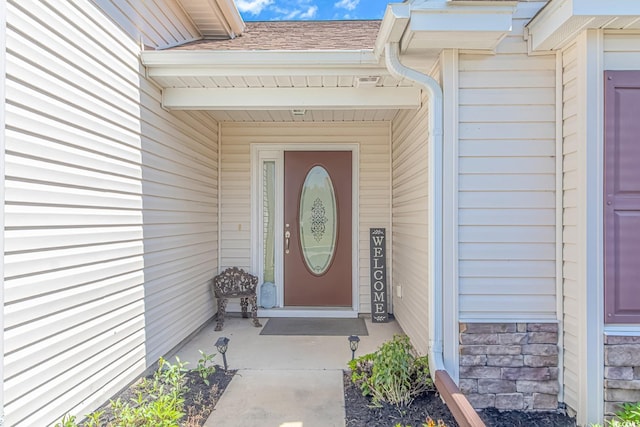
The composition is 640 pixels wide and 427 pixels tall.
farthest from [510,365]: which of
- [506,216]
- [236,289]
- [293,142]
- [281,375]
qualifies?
[293,142]

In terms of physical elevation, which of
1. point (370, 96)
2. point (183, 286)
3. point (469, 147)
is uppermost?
point (370, 96)

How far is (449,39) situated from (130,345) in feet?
9.33

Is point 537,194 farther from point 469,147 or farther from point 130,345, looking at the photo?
point 130,345

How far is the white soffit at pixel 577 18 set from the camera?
1.95m

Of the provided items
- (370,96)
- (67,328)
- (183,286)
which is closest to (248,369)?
(183,286)

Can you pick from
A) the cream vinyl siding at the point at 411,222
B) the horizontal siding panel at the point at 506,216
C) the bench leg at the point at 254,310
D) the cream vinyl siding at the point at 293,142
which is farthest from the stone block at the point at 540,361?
the bench leg at the point at 254,310

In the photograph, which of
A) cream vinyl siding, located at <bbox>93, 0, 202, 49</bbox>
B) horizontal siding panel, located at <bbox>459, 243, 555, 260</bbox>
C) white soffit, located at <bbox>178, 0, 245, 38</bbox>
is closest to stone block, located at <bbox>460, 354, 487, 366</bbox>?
horizontal siding panel, located at <bbox>459, 243, 555, 260</bbox>

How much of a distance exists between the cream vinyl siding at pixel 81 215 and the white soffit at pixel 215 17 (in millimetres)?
1053

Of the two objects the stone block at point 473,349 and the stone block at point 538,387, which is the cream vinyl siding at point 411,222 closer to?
the stone block at point 473,349

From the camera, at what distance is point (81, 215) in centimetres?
209

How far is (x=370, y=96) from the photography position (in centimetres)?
313

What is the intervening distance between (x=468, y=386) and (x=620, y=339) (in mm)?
875

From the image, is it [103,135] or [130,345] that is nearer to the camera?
[103,135]

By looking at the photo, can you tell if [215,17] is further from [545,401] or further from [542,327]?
[545,401]
